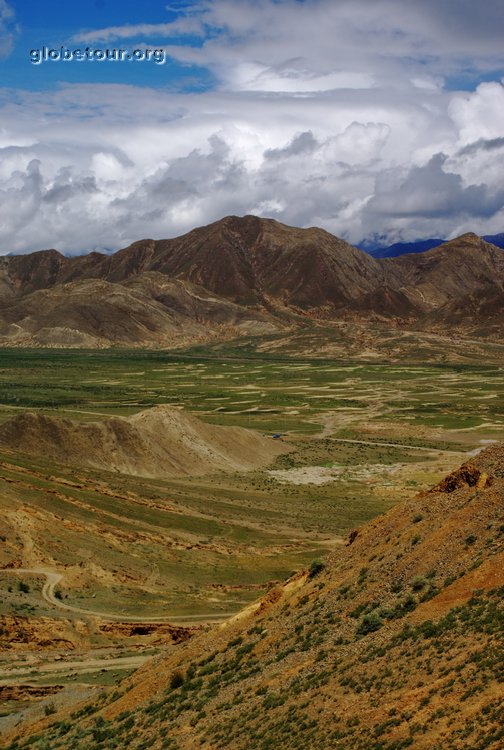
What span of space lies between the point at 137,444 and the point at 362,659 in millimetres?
61363

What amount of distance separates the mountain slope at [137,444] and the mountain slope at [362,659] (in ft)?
160

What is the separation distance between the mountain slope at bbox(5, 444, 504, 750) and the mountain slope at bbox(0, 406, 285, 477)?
4892cm

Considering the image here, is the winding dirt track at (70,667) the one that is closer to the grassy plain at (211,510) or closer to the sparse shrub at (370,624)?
the grassy plain at (211,510)

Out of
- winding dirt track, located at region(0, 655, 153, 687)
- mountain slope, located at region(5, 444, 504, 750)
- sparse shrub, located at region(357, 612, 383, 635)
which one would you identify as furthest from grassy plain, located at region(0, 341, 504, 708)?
sparse shrub, located at region(357, 612, 383, 635)

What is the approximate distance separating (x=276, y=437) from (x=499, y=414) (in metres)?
41.5

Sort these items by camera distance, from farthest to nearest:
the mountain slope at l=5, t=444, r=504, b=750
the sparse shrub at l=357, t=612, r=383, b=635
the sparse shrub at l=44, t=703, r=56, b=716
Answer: the sparse shrub at l=44, t=703, r=56, b=716 → the sparse shrub at l=357, t=612, r=383, b=635 → the mountain slope at l=5, t=444, r=504, b=750

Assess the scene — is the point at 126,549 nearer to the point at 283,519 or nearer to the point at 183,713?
the point at 283,519

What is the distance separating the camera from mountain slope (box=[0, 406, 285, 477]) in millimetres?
75188

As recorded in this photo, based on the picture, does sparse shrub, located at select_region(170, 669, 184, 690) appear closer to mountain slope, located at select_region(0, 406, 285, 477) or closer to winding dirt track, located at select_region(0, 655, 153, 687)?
winding dirt track, located at select_region(0, 655, 153, 687)

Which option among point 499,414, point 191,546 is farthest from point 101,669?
point 499,414

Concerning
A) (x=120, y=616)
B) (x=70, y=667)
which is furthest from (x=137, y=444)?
(x=70, y=667)

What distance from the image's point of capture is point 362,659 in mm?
19062

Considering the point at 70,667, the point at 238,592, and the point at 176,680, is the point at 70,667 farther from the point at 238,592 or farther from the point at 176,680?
the point at 238,592

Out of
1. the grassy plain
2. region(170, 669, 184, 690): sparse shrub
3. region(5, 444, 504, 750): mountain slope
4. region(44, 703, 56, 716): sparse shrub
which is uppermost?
region(5, 444, 504, 750): mountain slope
